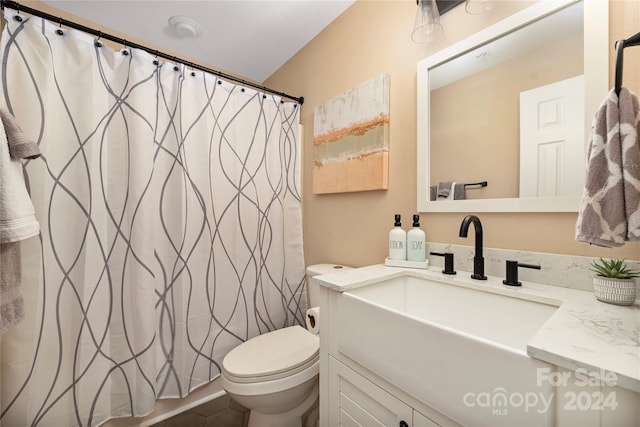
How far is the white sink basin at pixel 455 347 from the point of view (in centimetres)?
48

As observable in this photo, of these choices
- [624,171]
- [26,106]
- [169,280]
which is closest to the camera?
[624,171]

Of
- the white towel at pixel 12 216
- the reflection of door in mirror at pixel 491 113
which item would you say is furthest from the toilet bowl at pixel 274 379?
the reflection of door in mirror at pixel 491 113

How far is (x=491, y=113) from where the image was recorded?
100 centimetres

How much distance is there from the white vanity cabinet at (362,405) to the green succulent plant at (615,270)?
599 millimetres

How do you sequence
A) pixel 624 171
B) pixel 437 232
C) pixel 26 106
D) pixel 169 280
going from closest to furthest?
pixel 624 171, pixel 26 106, pixel 437 232, pixel 169 280

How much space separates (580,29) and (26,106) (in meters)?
2.00

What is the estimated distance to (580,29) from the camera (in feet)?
2.64

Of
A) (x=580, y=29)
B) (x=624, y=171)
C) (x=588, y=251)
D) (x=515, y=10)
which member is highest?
(x=515, y=10)

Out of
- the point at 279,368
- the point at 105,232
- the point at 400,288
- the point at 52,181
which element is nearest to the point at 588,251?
the point at 400,288

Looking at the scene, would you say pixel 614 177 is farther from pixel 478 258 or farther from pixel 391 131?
pixel 391 131

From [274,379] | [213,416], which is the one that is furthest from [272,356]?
[213,416]

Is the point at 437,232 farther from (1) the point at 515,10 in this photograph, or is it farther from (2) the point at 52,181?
(2) the point at 52,181

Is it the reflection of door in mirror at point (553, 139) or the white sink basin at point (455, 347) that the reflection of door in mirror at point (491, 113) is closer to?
the reflection of door in mirror at point (553, 139)

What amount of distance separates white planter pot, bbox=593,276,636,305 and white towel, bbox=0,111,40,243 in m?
1.63
